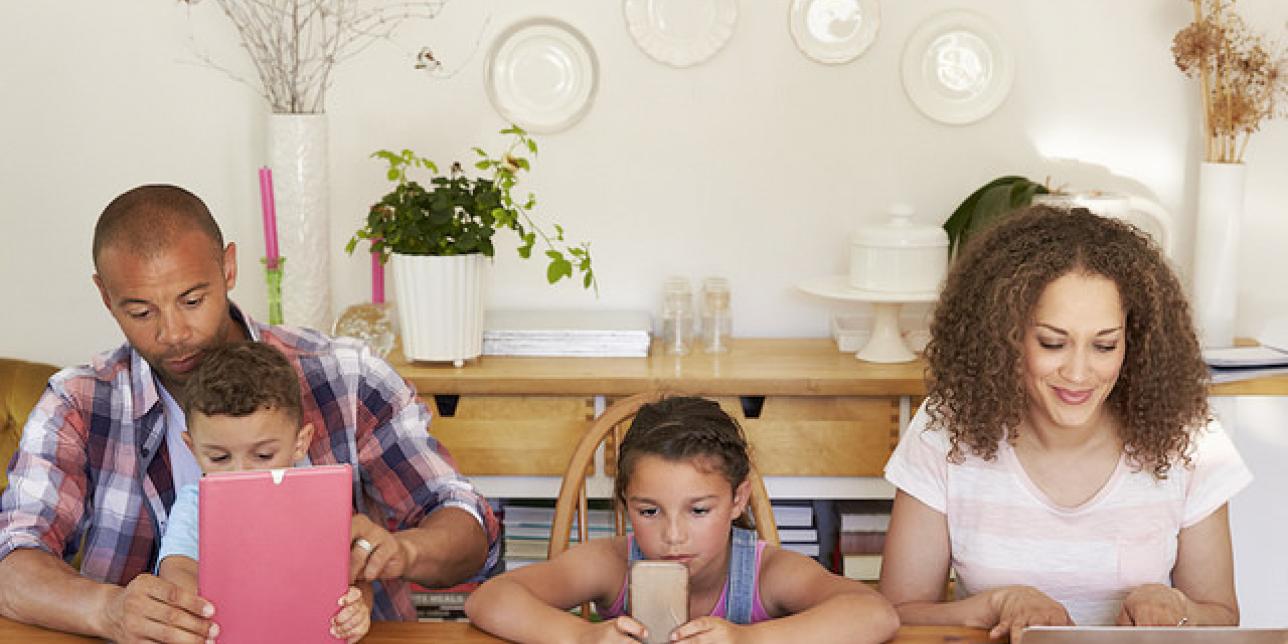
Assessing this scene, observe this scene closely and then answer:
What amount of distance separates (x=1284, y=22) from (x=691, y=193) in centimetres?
122

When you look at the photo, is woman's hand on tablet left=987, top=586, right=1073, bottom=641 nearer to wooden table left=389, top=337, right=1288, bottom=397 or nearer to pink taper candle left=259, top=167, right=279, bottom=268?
wooden table left=389, top=337, right=1288, bottom=397

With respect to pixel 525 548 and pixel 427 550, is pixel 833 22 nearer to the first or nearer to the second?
pixel 525 548

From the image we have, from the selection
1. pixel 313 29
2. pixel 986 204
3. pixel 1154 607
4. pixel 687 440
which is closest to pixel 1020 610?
pixel 1154 607

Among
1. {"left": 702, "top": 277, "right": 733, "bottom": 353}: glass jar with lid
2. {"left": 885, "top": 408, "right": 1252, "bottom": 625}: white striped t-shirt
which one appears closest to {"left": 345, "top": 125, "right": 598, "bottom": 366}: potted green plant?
{"left": 702, "top": 277, "right": 733, "bottom": 353}: glass jar with lid

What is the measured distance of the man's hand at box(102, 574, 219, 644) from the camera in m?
1.50

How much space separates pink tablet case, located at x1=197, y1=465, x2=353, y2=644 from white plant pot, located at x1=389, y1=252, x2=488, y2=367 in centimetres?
127

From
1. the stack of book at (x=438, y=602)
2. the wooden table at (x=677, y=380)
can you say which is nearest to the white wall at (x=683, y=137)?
the wooden table at (x=677, y=380)

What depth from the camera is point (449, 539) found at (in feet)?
6.25

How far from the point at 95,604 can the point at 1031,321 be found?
3.72 ft

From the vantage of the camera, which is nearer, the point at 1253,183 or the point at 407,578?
the point at 407,578

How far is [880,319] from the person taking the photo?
9.41 ft

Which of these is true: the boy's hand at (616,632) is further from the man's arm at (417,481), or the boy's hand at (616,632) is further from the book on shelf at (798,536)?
the book on shelf at (798,536)

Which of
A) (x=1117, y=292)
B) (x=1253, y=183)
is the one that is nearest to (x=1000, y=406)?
(x=1117, y=292)

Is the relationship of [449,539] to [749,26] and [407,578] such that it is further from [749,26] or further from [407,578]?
[749,26]
